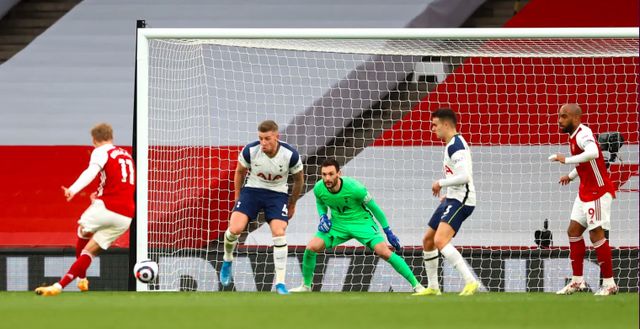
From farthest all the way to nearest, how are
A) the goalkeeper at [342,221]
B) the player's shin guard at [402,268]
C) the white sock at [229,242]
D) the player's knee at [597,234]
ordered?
the goalkeeper at [342,221] < the player's shin guard at [402,268] < the white sock at [229,242] < the player's knee at [597,234]

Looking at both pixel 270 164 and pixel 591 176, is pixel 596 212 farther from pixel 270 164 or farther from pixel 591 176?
pixel 270 164

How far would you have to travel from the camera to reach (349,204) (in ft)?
31.8

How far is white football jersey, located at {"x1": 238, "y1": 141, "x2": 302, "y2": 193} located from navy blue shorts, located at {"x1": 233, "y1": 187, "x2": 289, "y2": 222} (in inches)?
1.9

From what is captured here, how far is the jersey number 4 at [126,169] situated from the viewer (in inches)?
339

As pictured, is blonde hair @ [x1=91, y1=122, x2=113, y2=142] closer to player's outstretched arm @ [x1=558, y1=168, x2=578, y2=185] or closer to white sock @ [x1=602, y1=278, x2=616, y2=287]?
player's outstretched arm @ [x1=558, y1=168, x2=578, y2=185]

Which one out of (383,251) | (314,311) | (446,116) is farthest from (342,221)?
(314,311)

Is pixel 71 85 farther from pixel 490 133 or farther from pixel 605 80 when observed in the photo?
pixel 605 80

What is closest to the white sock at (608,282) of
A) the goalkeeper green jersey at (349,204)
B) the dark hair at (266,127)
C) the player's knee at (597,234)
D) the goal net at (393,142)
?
the player's knee at (597,234)

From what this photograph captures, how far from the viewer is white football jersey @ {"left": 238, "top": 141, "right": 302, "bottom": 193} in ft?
29.1

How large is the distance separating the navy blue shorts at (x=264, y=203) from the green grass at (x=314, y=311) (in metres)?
0.72

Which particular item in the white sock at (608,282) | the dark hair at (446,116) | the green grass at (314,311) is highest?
the dark hair at (446,116)

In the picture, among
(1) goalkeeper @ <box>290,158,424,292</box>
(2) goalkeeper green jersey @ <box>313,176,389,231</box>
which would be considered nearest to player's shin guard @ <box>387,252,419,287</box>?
(1) goalkeeper @ <box>290,158,424,292</box>

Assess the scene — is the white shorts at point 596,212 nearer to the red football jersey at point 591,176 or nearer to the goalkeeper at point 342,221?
the red football jersey at point 591,176

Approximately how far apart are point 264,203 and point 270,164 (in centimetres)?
33
